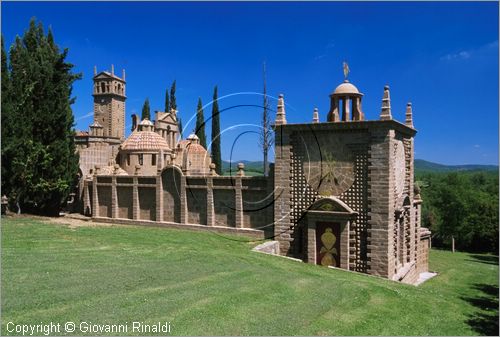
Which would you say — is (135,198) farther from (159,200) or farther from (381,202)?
(381,202)

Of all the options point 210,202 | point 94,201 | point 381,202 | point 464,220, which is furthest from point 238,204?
point 464,220

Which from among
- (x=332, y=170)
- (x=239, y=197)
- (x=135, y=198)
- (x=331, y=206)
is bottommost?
(x=135, y=198)

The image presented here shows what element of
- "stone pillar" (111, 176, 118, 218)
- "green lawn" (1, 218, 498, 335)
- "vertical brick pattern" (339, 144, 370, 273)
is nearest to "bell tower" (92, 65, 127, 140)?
"stone pillar" (111, 176, 118, 218)

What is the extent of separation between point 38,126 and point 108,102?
4470 cm

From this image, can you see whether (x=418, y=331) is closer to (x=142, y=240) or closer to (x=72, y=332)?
(x=72, y=332)

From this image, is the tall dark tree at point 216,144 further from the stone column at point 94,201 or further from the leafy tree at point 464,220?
the leafy tree at point 464,220

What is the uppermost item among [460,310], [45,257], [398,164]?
[398,164]

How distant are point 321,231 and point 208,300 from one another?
12.1 m

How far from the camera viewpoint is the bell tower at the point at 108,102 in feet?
245

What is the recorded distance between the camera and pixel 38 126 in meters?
31.9

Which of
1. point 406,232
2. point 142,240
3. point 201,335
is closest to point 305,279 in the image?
point 201,335

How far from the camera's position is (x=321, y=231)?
23.4m

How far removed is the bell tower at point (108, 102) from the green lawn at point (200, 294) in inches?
2191

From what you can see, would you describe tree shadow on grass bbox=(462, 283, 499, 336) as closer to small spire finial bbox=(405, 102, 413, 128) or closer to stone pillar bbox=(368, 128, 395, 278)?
stone pillar bbox=(368, 128, 395, 278)
